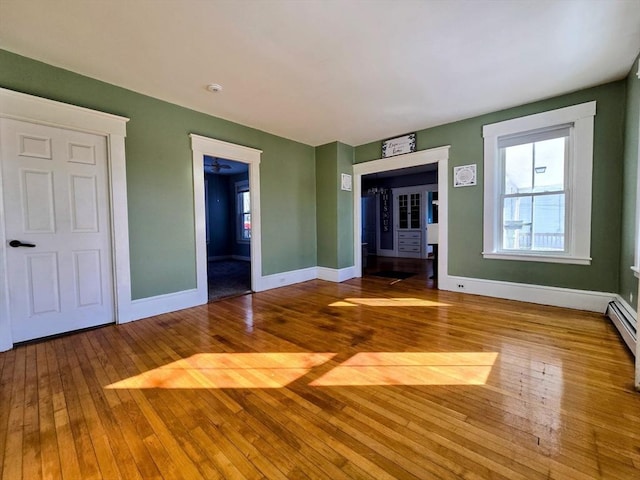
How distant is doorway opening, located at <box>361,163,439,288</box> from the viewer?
8.31 m

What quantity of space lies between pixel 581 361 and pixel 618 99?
9.74 ft

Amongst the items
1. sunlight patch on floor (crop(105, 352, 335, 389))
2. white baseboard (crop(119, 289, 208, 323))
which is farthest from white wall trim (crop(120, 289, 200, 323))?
sunlight patch on floor (crop(105, 352, 335, 389))

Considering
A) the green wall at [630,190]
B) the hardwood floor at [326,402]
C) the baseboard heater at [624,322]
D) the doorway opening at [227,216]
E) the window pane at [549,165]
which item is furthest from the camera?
the doorway opening at [227,216]

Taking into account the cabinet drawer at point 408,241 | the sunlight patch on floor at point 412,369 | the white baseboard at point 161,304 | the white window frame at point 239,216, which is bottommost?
the sunlight patch on floor at point 412,369

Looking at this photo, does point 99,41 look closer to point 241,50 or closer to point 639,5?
point 241,50

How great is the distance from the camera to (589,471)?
118cm

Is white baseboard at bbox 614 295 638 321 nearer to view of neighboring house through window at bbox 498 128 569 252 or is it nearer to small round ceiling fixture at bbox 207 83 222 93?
view of neighboring house through window at bbox 498 128 569 252

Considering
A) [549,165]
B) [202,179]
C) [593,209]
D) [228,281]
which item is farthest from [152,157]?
[593,209]

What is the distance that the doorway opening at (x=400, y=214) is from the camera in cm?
831

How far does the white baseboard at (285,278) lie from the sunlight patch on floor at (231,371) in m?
2.31

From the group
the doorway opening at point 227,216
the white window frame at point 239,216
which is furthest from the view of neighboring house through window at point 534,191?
the white window frame at point 239,216

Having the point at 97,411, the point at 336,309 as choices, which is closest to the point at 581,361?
the point at 336,309

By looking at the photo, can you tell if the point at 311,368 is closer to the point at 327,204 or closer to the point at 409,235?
the point at 327,204

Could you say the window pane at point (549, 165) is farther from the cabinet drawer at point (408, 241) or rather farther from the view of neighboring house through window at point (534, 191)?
the cabinet drawer at point (408, 241)
